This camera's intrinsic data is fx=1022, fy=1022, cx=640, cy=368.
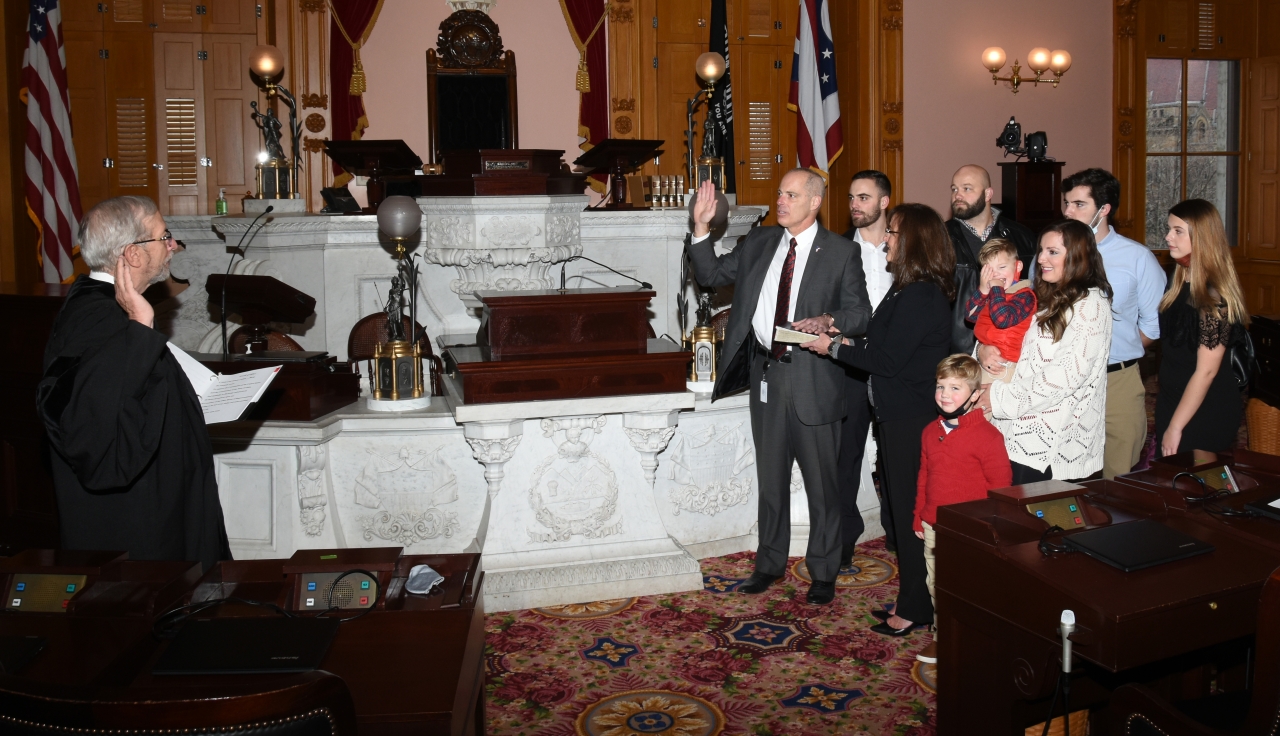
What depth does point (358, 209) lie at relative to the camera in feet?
23.1

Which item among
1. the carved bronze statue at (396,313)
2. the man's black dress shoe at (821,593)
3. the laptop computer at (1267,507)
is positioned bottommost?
the man's black dress shoe at (821,593)

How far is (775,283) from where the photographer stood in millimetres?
3963

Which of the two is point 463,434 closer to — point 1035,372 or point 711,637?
point 711,637

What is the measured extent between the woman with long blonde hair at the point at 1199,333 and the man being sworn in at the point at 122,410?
3.12 m

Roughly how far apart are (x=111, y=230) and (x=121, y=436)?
0.50 meters

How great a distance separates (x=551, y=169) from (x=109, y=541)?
130 inches

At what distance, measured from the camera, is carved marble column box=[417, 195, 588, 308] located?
212 inches

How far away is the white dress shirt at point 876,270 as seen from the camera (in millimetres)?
4340

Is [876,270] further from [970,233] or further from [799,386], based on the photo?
[799,386]

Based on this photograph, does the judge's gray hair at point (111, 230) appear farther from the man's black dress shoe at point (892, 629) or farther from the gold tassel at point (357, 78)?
the gold tassel at point (357, 78)

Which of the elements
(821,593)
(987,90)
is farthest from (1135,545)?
(987,90)

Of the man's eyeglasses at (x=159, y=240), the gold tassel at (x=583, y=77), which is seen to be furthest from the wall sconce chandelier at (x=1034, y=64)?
the man's eyeglasses at (x=159, y=240)

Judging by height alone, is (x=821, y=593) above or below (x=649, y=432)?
below

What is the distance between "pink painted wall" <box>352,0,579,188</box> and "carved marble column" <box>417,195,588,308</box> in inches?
181
